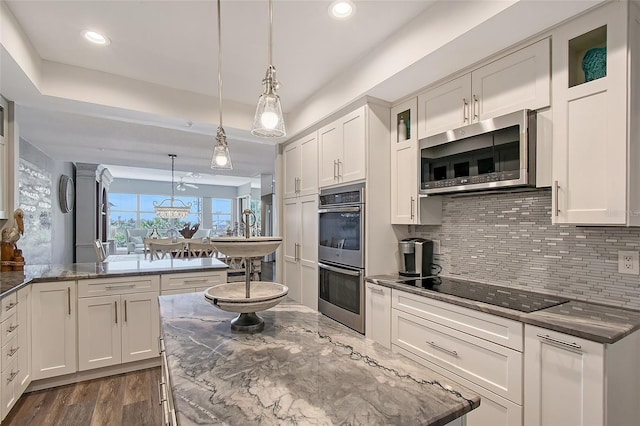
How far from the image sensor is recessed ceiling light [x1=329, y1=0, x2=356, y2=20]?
182 centimetres

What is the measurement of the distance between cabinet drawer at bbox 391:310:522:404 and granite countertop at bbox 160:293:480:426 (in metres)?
0.87

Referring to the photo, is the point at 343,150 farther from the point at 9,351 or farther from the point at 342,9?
the point at 9,351

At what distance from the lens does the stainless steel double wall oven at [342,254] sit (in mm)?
2580

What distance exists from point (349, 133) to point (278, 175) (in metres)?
1.46

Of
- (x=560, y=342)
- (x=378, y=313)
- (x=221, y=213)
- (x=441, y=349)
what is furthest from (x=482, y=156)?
(x=221, y=213)

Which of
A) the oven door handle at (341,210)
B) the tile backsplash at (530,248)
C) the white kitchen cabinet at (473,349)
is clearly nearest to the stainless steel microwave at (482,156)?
the tile backsplash at (530,248)

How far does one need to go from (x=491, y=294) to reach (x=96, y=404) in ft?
9.28

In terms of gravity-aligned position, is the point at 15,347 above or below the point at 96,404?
above

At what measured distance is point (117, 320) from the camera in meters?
2.67

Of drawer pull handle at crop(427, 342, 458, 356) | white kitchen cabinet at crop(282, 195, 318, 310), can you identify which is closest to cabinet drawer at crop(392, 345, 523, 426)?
drawer pull handle at crop(427, 342, 458, 356)

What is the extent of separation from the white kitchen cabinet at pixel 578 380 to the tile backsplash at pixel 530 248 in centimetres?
33

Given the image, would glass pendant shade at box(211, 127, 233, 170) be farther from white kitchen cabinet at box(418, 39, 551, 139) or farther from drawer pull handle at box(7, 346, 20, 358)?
drawer pull handle at box(7, 346, 20, 358)

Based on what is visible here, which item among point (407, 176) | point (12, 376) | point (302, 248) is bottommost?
point (12, 376)

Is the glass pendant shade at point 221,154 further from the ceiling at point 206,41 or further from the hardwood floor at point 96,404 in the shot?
the hardwood floor at point 96,404
